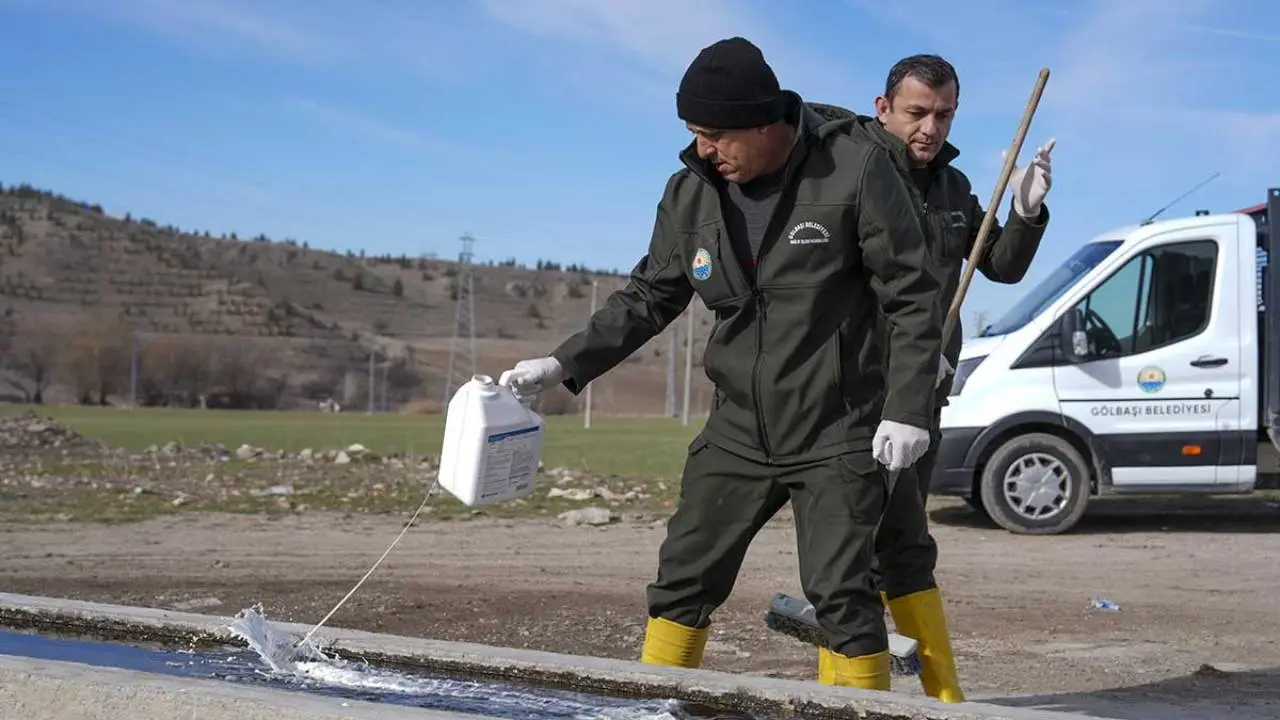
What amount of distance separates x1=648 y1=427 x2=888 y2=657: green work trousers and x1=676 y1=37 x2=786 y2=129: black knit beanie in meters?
0.96

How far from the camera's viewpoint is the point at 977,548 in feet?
34.9

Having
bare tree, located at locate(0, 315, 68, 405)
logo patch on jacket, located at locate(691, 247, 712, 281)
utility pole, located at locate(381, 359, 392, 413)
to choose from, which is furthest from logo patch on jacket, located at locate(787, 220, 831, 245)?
utility pole, located at locate(381, 359, 392, 413)

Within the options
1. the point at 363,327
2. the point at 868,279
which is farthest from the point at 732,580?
the point at 363,327

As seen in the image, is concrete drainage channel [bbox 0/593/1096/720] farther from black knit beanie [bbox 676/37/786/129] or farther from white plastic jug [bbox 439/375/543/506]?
black knit beanie [bbox 676/37/786/129]

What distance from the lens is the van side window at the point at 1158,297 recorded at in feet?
36.0

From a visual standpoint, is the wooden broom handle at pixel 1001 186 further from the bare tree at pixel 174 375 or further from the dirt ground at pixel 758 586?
the bare tree at pixel 174 375

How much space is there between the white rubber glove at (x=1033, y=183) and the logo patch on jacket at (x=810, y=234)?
1.27 metres

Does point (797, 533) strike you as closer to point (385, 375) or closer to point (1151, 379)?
point (1151, 379)

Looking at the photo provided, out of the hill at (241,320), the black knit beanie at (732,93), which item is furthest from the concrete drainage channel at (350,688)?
the hill at (241,320)

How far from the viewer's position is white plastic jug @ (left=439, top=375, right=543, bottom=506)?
4.44 meters

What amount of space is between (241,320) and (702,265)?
253 feet

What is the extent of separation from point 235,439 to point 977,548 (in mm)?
17669

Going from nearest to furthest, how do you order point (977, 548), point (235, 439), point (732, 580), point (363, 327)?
point (732, 580), point (977, 548), point (235, 439), point (363, 327)

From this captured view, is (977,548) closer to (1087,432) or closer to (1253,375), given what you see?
(1087,432)
